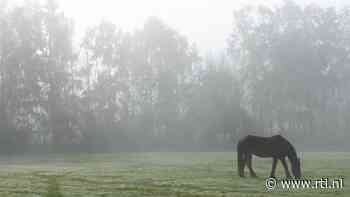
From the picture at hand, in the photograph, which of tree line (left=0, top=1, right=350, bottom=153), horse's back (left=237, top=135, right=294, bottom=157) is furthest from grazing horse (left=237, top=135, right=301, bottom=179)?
tree line (left=0, top=1, right=350, bottom=153)

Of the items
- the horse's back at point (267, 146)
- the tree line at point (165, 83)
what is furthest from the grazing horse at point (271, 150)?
the tree line at point (165, 83)

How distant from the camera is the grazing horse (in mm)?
22172

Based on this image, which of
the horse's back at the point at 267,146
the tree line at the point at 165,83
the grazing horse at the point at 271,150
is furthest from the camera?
the tree line at the point at 165,83

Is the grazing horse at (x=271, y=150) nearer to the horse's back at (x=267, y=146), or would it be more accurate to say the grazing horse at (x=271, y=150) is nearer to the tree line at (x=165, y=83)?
the horse's back at (x=267, y=146)

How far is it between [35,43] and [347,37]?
39773 millimetres

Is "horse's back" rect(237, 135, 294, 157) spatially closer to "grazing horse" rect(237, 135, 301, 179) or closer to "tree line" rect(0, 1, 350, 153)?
"grazing horse" rect(237, 135, 301, 179)

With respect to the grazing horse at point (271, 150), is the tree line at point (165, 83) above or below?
above

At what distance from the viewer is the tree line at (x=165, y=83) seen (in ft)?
192

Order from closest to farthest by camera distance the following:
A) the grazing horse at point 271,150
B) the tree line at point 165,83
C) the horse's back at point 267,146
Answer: the grazing horse at point 271,150 → the horse's back at point 267,146 → the tree line at point 165,83

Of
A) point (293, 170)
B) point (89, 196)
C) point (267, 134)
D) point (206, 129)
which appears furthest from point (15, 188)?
point (267, 134)

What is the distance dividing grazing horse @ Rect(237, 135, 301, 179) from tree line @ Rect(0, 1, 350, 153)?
36.7m

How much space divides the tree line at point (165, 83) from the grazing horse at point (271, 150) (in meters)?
36.7

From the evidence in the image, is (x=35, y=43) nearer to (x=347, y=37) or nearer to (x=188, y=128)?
(x=188, y=128)

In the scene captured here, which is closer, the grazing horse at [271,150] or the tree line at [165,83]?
the grazing horse at [271,150]
